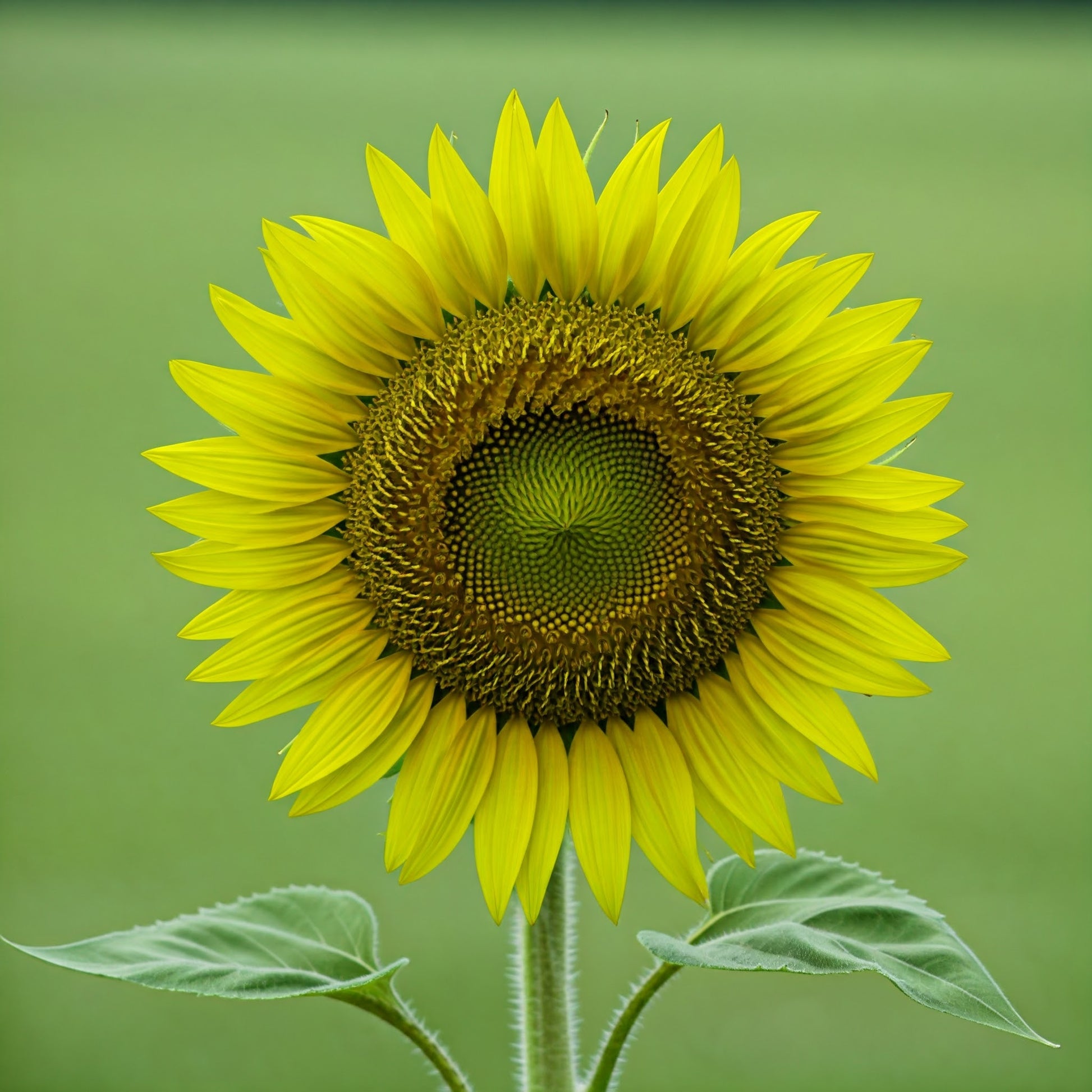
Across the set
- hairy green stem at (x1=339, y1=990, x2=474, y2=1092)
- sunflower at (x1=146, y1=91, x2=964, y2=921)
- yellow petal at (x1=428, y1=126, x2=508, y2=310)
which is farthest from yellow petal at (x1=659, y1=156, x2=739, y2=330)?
hairy green stem at (x1=339, y1=990, x2=474, y2=1092)

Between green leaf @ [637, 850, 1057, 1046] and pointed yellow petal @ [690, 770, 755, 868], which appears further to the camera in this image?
pointed yellow petal @ [690, 770, 755, 868]

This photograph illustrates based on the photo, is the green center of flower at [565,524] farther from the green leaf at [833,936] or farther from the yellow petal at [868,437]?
the green leaf at [833,936]

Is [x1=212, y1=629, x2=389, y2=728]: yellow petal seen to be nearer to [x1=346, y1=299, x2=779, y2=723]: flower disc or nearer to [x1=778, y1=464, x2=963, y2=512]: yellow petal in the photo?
[x1=346, y1=299, x2=779, y2=723]: flower disc

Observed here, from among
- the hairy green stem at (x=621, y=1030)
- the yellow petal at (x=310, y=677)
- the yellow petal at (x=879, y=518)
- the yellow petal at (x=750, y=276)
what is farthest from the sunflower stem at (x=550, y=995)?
the yellow petal at (x=750, y=276)

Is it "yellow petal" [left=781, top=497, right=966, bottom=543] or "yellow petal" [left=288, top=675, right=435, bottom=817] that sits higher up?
"yellow petal" [left=781, top=497, right=966, bottom=543]

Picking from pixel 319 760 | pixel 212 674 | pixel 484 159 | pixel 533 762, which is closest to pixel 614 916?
pixel 533 762

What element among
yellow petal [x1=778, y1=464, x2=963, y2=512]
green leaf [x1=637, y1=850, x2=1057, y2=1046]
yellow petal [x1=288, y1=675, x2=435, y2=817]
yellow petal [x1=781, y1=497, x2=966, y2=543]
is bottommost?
green leaf [x1=637, y1=850, x2=1057, y2=1046]

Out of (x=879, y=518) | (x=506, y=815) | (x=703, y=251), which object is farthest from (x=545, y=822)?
(x=703, y=251)
